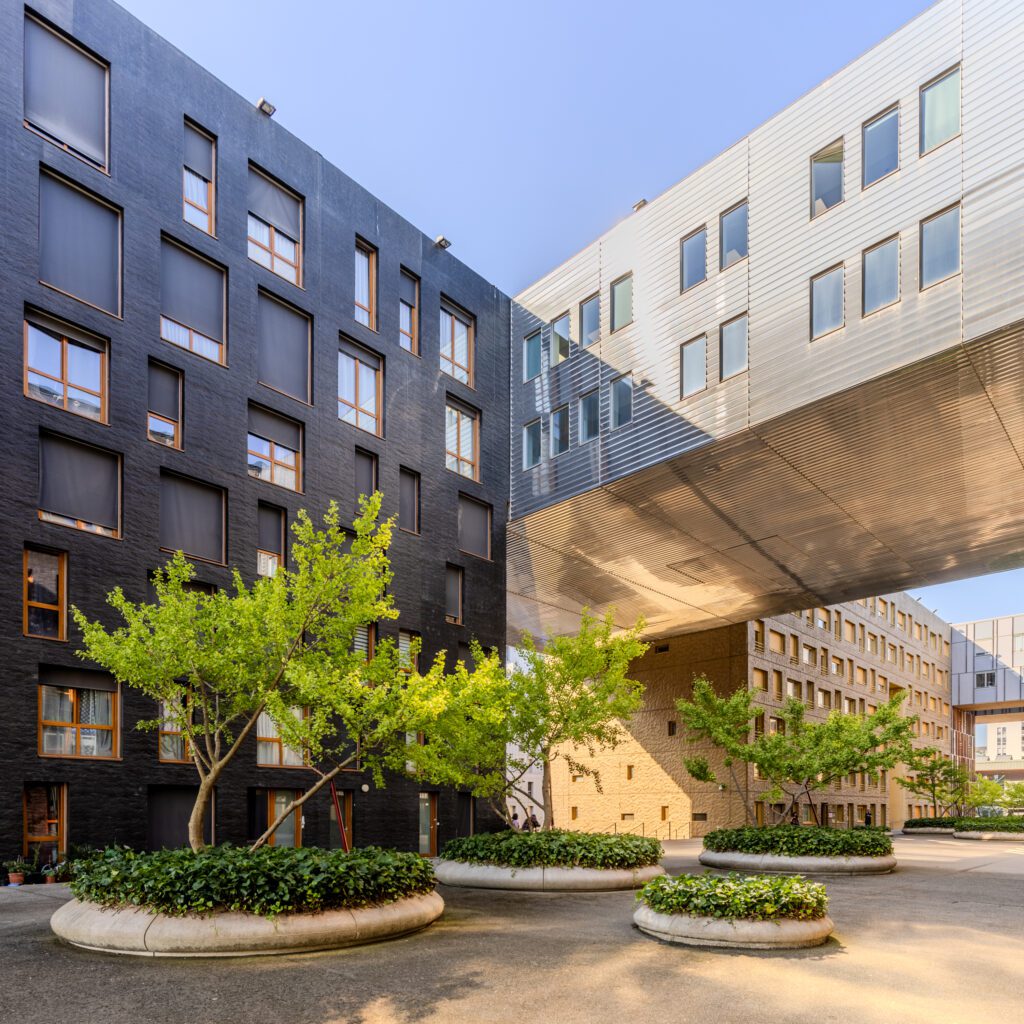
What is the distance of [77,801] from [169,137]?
16.4m

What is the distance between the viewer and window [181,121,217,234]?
85.0 feet

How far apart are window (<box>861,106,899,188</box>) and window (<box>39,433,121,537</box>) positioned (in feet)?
63.4

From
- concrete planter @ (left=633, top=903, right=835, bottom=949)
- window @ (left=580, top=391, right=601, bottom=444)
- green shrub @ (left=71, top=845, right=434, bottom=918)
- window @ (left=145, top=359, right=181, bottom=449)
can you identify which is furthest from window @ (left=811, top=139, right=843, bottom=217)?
green shrub @ (left=71, top=845, right=434, bottom=918)

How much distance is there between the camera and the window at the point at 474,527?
33.8 metres

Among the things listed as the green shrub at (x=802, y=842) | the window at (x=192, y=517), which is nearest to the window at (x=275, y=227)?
the window at (x=192, y=517)

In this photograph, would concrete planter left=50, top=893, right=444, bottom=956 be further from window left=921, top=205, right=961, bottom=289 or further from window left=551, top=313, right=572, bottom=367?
window left=551, top=313, right=572, bottom=367

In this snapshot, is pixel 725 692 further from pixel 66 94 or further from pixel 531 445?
pixel 66 94

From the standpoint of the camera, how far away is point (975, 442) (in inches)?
980

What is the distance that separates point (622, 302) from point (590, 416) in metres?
3.70

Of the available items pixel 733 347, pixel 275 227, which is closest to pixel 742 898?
pixel 733 347

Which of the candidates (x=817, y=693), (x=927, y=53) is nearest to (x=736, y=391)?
(x=927, y=53)

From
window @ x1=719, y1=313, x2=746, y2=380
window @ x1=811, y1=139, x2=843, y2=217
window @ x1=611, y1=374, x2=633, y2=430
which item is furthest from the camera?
window @ x1=611, y1=374, x2=633, y2=430

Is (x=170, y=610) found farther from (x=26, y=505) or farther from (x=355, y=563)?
(x=26, y=505)

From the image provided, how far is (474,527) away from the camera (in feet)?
113
